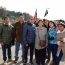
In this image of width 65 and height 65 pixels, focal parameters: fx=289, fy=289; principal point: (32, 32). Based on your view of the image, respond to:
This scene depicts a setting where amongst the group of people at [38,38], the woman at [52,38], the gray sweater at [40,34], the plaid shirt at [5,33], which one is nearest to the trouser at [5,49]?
the group of people at [38,38]

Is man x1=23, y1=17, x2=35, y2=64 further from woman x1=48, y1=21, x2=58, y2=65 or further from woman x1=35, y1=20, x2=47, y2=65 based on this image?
woman x1=48, y1=21, x2=58, y2=65

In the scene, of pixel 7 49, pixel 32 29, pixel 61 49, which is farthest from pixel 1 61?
pixel 61 49

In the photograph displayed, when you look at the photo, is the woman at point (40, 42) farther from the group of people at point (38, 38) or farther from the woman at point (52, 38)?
the woman at point (52, 38)

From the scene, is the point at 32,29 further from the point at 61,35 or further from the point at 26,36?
the point at 61,35

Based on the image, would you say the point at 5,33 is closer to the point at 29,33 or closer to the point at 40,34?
the point at 29,33

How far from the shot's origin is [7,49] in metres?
11.4

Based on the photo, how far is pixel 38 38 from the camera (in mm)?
10219

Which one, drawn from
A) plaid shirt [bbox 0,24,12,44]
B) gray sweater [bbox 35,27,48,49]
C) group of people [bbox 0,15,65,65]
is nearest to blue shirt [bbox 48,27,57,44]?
group of people [bbox 0,15,65,65]

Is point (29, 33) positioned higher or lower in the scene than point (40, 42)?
higher

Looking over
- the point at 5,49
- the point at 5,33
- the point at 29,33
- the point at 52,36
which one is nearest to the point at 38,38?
the point at 29,33

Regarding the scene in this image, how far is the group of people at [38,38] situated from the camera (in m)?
9.53

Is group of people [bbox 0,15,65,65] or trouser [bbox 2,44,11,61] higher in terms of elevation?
group of people [bbox 0,15,65,65]

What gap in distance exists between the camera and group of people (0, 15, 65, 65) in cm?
953

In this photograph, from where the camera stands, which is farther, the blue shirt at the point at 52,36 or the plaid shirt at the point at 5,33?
the plaid shirt at the point at 5,33
